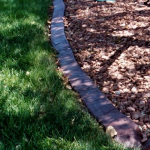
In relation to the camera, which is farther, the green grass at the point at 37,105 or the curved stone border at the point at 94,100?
the curved stone border at the point at 94,100

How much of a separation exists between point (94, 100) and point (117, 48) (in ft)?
4.11

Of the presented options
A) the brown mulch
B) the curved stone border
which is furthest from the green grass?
the brown mulch

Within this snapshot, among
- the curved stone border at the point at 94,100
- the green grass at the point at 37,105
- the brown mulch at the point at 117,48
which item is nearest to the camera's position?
the green grass at the point at 37,105

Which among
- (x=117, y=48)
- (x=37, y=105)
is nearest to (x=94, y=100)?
(x=37, y=105)

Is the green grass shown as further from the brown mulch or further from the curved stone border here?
the brown mulch

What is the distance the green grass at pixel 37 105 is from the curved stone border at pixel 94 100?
0.11 meters

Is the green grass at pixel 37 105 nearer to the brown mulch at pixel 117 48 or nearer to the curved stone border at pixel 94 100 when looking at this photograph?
the curved stone border at pixel 94 100

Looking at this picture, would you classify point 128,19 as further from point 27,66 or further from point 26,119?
point 26,119

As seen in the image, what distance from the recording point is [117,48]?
12.6ft

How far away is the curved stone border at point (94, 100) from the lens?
2352mm

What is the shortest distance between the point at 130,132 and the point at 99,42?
6.25 feet

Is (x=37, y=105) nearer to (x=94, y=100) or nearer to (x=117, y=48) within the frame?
(x=94, y=100)

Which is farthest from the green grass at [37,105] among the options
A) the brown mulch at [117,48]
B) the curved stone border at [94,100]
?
the brown mulch at [117,48]

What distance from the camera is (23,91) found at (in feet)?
8.85
